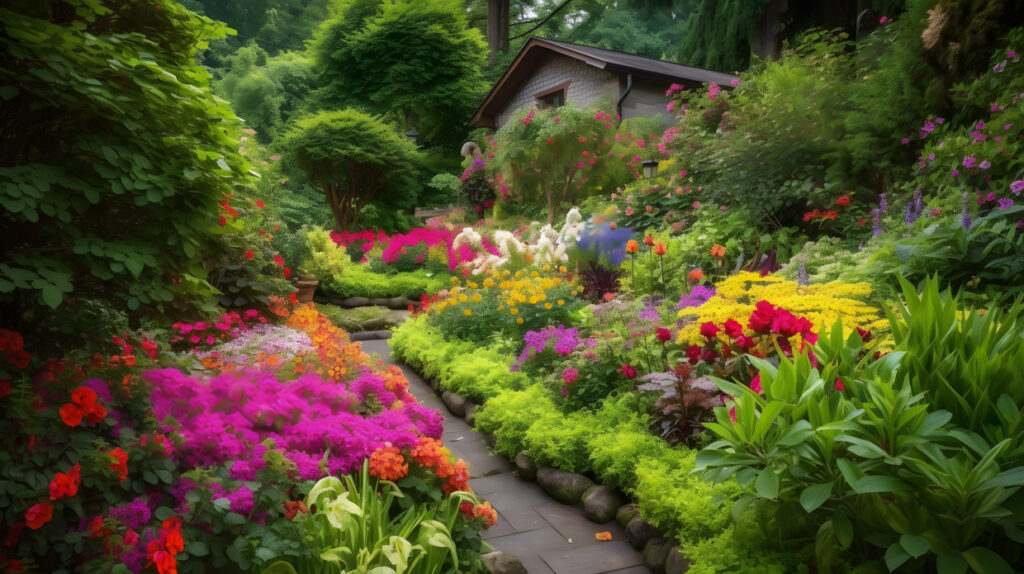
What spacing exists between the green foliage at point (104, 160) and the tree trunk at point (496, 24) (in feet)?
71.2

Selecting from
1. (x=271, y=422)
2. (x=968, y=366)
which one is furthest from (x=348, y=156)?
(x=968, y=366)

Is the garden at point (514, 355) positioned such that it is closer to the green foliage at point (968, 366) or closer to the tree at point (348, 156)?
the green foliage at point (968, 366)

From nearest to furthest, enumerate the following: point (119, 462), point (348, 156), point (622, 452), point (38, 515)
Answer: point (38, 515) < point (119, 462) < point (622, 452) < point (348, 156)

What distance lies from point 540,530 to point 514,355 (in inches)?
98.1

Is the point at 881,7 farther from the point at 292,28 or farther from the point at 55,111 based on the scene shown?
the point at 292,28

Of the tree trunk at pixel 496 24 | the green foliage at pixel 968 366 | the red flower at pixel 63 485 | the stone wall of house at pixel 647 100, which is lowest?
the red flower at pixel 63 485

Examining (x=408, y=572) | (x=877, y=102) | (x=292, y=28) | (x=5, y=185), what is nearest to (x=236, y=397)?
(x=408, y=572)

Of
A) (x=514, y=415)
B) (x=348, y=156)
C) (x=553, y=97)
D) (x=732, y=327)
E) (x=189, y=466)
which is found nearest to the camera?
(x=189, y=466)

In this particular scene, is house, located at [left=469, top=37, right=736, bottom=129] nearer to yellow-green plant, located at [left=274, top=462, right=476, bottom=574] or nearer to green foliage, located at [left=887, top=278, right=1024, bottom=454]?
→ green foliage, located at [left=887, top=278, right=1024, bottom=454]

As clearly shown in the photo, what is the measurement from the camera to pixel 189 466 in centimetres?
224

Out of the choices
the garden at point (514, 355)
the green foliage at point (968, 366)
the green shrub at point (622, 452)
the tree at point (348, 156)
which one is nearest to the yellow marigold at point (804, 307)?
the garden at point (514, 355)

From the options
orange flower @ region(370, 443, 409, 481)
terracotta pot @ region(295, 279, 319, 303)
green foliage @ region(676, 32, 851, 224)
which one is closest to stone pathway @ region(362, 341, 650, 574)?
orange flower @ region(370, 443, 409, 481)

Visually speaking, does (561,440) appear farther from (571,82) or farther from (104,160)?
(571,82)

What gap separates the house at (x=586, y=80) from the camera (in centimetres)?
1330
